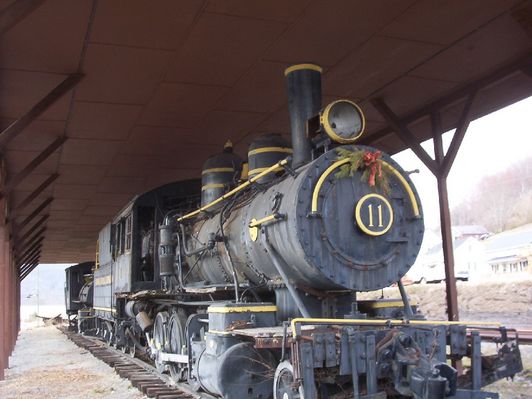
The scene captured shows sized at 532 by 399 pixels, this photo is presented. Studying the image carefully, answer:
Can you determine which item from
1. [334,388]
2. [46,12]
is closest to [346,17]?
[46,12]

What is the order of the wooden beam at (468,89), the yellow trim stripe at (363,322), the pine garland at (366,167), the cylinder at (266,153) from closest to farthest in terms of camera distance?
the yellow trim stripe at (363,322) < the pine garland at (366,167) < the cylinder at (266,153) < the wooden beam at (468,89)

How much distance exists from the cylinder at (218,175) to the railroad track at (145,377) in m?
2.72

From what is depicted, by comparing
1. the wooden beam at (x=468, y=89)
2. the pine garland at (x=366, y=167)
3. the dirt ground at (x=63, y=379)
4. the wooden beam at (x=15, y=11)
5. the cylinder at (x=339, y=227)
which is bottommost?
the dirt ground at (x=63, y=379)

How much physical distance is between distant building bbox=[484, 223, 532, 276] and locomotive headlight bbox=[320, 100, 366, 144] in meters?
36.9

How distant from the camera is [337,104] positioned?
6.07 meters

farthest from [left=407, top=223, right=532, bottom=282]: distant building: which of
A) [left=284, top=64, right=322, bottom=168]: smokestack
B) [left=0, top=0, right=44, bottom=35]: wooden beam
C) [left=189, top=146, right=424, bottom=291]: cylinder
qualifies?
[left=0, top=0, right=44, bottom=35]: wooden beam

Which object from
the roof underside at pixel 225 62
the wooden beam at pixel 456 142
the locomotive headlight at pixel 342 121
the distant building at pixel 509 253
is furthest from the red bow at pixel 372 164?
the distant building at pixel 509 253

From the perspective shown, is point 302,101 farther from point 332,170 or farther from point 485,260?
point 485,260

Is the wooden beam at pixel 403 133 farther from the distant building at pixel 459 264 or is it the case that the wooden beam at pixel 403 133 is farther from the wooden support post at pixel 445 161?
the distant building at pixel 459 264

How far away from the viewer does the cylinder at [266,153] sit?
7.07 metres

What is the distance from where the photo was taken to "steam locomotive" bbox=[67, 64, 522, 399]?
4922 mm

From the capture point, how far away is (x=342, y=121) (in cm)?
610

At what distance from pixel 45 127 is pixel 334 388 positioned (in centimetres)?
778

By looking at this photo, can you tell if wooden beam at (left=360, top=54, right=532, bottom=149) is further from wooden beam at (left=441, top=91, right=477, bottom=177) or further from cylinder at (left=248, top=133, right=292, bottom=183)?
cylinder at (left=248, top=133, right=292, bottom=183)
